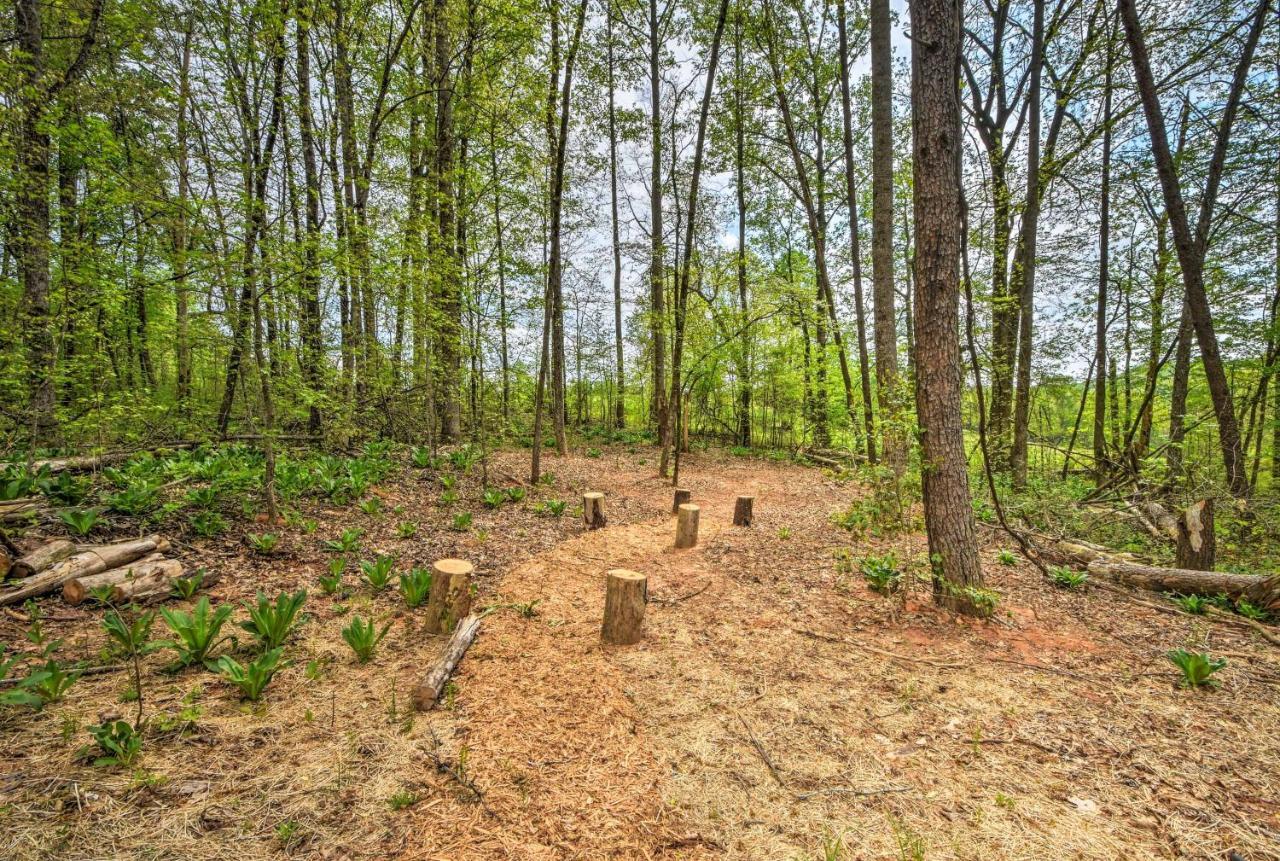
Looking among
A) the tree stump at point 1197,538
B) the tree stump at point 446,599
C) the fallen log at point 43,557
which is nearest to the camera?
the fallen log at point 43,557

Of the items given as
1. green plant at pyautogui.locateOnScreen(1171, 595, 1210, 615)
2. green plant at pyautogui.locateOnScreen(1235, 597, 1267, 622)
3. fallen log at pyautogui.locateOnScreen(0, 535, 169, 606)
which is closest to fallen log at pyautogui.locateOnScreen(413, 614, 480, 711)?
fallen log at pyautogui.locateOnScreen(0, 535, 169, 606)

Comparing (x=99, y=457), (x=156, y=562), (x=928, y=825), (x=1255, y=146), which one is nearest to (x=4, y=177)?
(x=99, y=457)

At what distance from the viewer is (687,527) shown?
18.8ft

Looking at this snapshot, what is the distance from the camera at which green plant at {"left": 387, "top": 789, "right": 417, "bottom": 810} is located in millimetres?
1983

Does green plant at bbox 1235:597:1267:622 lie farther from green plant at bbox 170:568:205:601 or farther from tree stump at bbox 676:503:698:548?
green plant at bbox 170:568:205:601

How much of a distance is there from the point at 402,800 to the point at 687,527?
13.4 feet

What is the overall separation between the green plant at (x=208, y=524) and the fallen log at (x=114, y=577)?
1.78ft

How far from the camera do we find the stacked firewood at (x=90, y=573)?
3.16 m

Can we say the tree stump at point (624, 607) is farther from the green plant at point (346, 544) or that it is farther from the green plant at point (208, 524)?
the green plant at point (208, 524)

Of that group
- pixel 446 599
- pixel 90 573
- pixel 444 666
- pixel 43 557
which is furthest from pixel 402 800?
pixel 43 557

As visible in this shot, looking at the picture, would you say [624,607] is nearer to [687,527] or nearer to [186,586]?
[687,527]

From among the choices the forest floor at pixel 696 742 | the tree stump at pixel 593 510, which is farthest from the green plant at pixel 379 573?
the tree stump at pixel 593 510

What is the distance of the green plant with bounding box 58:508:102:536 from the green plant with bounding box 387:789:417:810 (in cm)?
378

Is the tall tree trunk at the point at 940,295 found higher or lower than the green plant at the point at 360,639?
higher
